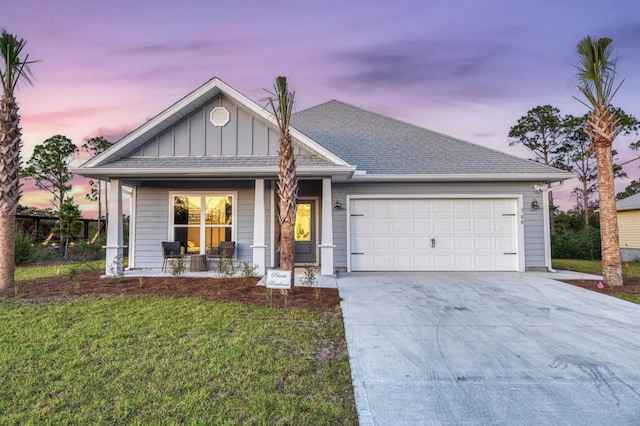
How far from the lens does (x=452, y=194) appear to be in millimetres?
9750

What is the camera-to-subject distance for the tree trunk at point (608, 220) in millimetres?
7633

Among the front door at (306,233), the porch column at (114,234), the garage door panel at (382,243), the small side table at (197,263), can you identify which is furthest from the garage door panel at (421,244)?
the porch column at (114,234)

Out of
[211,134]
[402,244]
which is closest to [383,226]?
[402,244]

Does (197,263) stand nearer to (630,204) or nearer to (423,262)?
(423,262)

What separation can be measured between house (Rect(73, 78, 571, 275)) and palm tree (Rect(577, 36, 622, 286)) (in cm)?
165

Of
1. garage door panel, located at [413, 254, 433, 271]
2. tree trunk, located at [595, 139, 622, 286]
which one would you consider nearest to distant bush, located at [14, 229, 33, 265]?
garage door panel, located at [413, 254, 433, 271]

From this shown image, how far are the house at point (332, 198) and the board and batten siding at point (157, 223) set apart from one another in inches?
1.2

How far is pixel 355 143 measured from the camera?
1139 cm

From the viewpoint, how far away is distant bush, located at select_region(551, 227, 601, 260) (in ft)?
53.5

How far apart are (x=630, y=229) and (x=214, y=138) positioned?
21.8 meters

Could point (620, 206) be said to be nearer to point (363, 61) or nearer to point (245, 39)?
point (363, 61)

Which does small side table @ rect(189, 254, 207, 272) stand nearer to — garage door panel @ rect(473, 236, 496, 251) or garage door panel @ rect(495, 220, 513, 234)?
garage door panel @ rect(473, 236, 496, 251)

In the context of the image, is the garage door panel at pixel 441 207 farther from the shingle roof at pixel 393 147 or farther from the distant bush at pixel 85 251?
the distant bush at pixel 85 251

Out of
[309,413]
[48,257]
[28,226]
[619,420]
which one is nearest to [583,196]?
[619,420]
